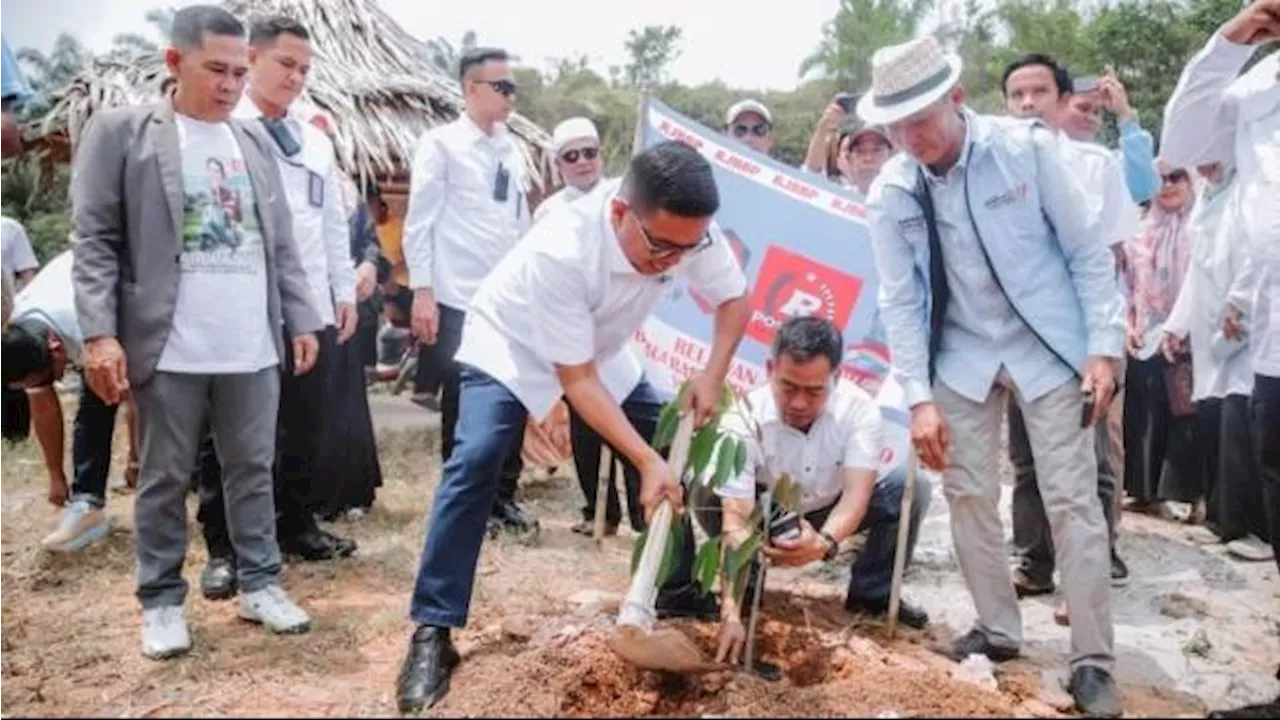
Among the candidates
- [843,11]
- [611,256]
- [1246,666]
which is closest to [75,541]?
[611,256]

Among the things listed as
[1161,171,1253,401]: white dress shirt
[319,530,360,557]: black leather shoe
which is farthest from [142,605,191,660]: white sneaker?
[1161,171,1253,401]: white dress shirt

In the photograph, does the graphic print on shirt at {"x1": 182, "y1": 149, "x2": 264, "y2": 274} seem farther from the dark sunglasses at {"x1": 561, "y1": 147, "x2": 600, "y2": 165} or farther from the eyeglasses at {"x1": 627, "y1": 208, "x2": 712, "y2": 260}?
the dark sunglasses at {"x1": 561, "y1": 147, "x2": 600, "y2": 165}

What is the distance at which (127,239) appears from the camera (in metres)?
3.18

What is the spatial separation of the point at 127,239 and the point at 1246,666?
3522mm

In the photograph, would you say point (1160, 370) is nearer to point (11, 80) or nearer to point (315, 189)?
point (315, 189)

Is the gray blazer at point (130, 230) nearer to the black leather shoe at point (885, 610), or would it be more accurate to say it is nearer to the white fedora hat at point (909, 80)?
the white fedora hat at point (909, 80)

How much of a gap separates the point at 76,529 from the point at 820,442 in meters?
2.94

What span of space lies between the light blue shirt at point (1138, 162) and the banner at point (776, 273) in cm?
134

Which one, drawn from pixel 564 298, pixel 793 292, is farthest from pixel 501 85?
pixel 564 298

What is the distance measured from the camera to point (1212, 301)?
462cm

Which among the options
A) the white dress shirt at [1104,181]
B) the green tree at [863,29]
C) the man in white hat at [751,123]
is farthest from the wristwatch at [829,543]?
the green tree at [863,29]

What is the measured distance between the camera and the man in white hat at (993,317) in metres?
2.89

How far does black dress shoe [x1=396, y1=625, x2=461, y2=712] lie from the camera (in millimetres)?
2607

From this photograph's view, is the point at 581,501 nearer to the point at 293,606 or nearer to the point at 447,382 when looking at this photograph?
the point at 447,382
